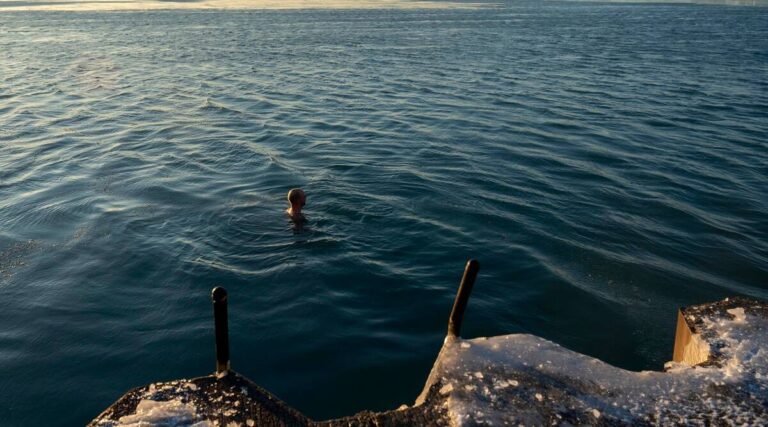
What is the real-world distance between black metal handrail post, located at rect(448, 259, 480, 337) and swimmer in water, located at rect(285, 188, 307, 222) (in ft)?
17.4

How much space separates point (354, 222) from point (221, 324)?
20.3 ft

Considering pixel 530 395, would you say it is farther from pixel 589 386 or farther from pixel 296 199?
pixel 296 199

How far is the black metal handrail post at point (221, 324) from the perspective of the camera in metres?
5.29

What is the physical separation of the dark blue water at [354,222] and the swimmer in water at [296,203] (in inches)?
12.9

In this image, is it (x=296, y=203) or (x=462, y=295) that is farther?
(x=296, y=203)

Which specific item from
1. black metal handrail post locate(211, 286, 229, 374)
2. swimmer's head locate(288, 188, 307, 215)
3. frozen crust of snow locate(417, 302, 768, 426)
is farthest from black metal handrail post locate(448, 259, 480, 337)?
swimmer's head locate(288, 188, 307, 215)

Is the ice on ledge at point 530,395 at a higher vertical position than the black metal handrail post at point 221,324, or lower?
lower

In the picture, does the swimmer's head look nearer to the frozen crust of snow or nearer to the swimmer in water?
the swimmer in water

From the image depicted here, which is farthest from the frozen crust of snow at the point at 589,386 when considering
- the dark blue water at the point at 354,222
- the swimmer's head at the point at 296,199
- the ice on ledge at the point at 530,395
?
the swimmer's head at the point at 296,199

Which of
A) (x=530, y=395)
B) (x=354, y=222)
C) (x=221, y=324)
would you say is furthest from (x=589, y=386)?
(x=354, y=222)

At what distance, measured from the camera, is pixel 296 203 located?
35.5 feet

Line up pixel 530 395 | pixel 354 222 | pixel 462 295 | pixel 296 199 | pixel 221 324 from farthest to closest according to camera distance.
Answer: pixel 354 222 < pixel 296 199 < pixel 462 295 < pixel 221 324 < pixel 530 395

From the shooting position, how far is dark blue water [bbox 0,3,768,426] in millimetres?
7641

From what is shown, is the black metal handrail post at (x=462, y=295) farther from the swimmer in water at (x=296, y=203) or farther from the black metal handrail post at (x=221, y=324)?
the swimmer in water at (x=296, y=203)
